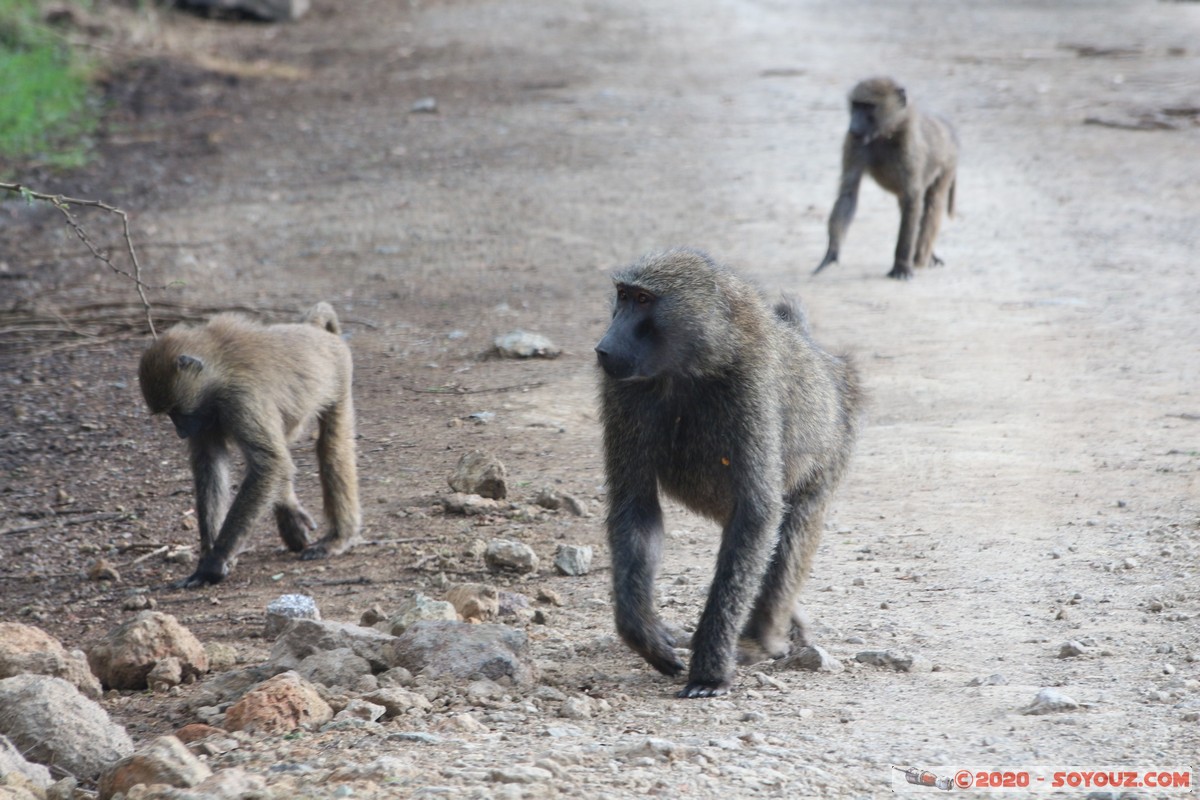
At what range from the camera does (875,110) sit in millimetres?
10094

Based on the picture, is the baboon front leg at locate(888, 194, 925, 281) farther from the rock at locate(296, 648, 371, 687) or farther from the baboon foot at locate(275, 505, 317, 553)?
the rock at locate(296, 648, 371, 687)

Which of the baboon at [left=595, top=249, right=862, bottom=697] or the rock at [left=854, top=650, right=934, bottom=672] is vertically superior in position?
the baboon at [left=595, top=249, right=862, bottom=697]

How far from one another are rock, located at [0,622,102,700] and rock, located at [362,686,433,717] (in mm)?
1021

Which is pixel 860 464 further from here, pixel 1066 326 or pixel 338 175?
pixel 338 175

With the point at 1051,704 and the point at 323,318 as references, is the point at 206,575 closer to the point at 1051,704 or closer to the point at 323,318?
the point at 323,318

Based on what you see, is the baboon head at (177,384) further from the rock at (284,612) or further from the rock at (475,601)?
the rock at (475,601)

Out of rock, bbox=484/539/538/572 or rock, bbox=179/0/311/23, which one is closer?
rock, bbox=484/539/538/572

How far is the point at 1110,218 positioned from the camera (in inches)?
422

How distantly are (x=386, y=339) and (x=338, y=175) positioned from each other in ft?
16.0

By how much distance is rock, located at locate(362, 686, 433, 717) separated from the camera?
373cm

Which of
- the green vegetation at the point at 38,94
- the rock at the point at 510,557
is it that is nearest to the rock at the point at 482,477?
the rock at the point at 510,557

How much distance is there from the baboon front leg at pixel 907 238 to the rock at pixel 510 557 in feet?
17.3

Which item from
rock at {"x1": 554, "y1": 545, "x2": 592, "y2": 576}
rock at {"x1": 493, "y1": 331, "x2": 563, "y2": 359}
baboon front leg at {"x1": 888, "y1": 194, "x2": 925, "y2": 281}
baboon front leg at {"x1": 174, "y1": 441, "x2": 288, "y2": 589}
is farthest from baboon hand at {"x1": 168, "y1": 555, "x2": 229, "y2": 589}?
baboon front leg at {"x1": 888, "y1": 194, "x2": 925, "y2": 281}

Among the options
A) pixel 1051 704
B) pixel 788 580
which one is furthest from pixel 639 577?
pixel 1051 704
